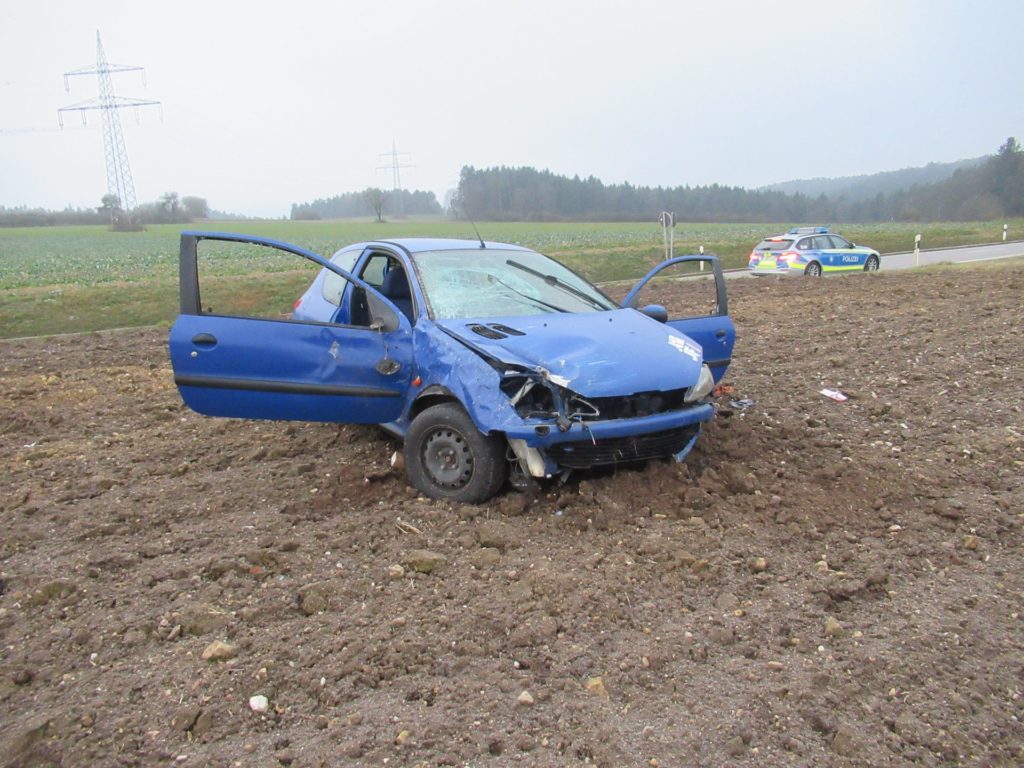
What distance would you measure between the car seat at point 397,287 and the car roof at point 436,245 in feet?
0.62

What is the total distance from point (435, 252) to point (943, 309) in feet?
26.3

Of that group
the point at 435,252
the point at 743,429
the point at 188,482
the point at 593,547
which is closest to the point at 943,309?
the point at 743,429

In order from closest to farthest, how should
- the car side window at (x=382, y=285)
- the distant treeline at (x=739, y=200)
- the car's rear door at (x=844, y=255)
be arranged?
1. the car side window at (x=382, y=285)
2. the car's rear door at (x=844, y=255)
3. the distant treeline at (x=739, y=200)

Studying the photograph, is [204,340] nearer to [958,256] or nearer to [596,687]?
[596,687]

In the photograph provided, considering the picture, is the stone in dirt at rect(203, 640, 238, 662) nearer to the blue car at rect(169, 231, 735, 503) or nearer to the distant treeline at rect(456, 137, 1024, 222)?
the blue car at rect(169, 231, 735, 503)

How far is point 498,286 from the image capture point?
5680 millimetres

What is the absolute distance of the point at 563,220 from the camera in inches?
3063

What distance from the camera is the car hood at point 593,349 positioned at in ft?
14.7

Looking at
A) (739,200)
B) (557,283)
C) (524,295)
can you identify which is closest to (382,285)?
(524,295)

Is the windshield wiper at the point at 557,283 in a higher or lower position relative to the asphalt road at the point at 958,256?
higher

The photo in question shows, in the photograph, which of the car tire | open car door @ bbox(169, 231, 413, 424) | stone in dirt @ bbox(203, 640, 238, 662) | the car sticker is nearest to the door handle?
open car door @ bbox(169, 231, 413, 424)

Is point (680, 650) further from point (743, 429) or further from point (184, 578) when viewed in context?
point (743, 429)

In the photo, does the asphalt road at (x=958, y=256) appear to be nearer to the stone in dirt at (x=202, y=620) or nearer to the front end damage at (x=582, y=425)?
the front end damage at (x=582, y=425)

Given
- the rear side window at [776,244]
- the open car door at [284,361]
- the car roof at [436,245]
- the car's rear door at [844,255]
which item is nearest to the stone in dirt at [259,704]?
the open car door at [284,361]
